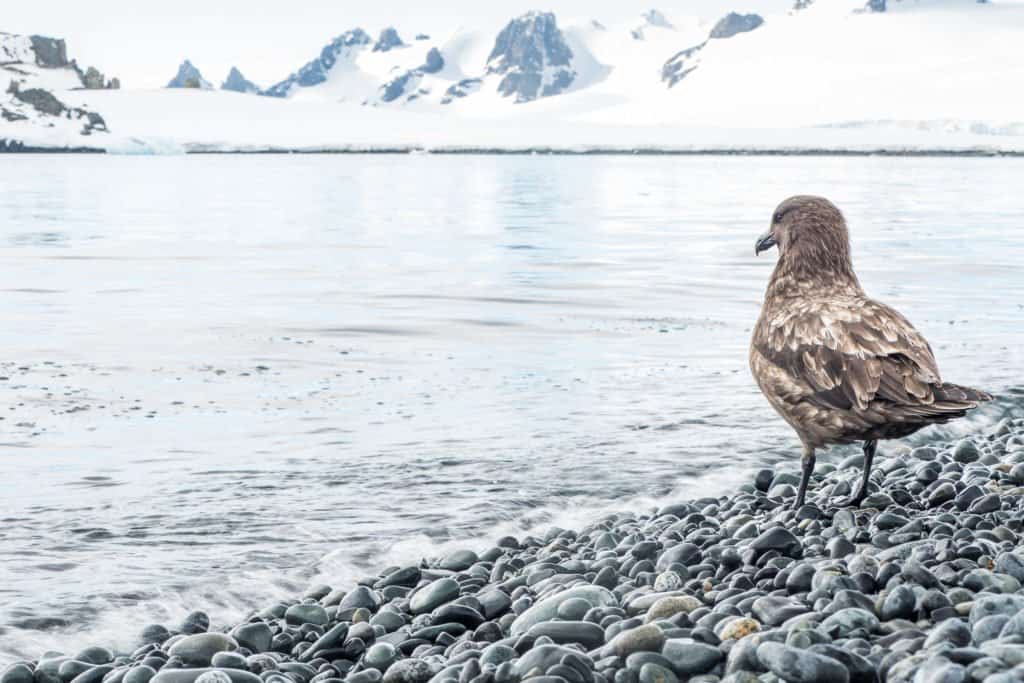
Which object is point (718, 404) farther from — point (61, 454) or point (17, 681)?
point (17, 681)

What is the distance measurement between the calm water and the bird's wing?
1848mm

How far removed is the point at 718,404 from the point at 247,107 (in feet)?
453

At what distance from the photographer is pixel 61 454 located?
831 centimetres

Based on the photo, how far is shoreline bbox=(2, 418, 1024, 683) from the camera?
4.04 meters

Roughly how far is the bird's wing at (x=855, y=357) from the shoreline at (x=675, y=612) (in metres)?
0.58

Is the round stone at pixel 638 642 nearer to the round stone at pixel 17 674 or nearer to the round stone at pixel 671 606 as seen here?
the round stone at pixel 671 606

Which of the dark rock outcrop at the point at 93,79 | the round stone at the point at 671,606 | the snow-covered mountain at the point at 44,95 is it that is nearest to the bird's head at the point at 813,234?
the round stone at the point at 671,606

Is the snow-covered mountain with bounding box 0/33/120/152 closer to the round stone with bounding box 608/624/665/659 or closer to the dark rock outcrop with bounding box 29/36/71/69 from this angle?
the dark rock outcrop with bounding box 29/36/71/69

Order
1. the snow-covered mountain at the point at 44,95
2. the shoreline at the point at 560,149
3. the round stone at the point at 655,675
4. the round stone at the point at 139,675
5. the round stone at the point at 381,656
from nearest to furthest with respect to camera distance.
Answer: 1. the round stone at the point at 655,675
2. the round stone at the point at 139,675
3. the round stone at the point at 381,656
4. the shoreline at the point at 560,149
5. the snow-covered mountain at the point at 44,95

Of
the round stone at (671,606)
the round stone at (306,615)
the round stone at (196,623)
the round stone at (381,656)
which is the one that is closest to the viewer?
the round stone at (381,656)

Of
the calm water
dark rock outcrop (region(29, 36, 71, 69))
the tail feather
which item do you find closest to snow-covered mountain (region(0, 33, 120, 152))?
dark rock outcrop (region(29, 36, 71, 69))

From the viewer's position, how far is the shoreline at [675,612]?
13.3ft

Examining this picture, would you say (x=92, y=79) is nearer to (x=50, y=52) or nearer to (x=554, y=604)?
(x=50, y=52)

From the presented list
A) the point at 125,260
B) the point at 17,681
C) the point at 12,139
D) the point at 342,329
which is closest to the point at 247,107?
the point at 12,139
